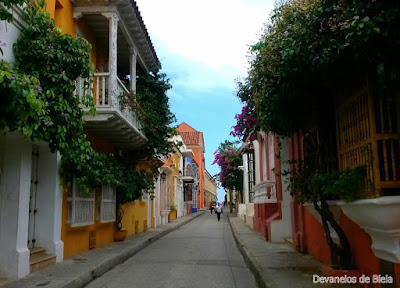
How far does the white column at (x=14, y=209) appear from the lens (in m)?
7.30

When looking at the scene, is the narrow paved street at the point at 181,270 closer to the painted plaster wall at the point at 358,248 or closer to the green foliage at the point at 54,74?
the painted plaster wall at the point at 358,248

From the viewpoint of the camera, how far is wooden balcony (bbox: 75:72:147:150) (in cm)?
1028

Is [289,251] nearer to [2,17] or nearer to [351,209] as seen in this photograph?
[351,209]

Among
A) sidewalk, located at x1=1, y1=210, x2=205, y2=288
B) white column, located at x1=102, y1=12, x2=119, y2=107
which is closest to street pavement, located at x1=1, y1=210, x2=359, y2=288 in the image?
sidewalk, located at x1=1, y1=210, x2=205, y2=288

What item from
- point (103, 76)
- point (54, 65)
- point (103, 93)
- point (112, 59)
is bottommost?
point (54, 65)

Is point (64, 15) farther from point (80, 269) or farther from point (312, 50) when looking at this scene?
point (312, 50)

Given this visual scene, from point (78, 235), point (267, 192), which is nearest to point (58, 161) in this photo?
point (78, 235)

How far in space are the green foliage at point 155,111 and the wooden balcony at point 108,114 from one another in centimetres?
118

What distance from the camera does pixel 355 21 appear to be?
4.41 meters

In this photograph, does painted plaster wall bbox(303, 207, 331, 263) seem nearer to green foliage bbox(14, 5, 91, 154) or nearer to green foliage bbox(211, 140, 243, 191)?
green foliage bbox(14, 5, 91, 154)

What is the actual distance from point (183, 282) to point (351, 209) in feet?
12.0

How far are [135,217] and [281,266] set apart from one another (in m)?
10.3

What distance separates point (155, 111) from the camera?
14602mm

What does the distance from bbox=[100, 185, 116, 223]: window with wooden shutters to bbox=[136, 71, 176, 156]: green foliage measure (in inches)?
82.6
